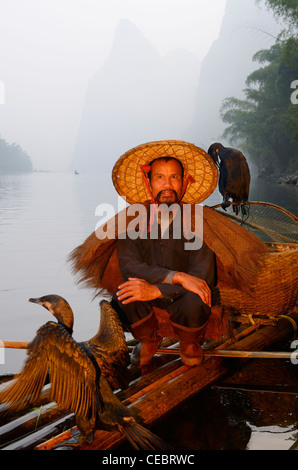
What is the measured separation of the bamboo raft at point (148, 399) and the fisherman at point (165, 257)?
121 mm

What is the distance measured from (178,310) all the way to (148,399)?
508 mm

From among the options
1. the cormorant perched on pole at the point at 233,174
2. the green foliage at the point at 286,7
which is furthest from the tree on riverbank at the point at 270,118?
the cormorant perched on pole at the point at 233,174

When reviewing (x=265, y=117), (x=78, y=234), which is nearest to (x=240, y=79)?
(x=265, y=117)

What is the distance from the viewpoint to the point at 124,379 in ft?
6.46

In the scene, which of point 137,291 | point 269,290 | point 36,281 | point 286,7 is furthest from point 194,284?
point 286,7

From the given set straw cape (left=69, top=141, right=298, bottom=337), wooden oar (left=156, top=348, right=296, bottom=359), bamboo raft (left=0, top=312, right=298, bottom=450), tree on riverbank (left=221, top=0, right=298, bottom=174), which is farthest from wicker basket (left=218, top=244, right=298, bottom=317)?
tree on riverbank (left=221, top=0, right=298, bottom=174)

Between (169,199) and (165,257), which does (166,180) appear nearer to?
(169,199)

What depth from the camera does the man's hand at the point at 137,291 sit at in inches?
85.8

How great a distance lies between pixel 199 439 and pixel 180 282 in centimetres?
87

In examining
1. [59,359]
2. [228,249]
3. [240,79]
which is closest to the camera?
[59,359]

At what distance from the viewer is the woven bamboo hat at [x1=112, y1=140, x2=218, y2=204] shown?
2461 millimetres

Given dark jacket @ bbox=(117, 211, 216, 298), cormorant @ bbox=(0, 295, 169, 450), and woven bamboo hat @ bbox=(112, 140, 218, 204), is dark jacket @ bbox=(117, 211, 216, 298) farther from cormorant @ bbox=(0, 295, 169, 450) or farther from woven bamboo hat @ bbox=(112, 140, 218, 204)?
cormorant @ bbox=(0, 295, 169, 450)
